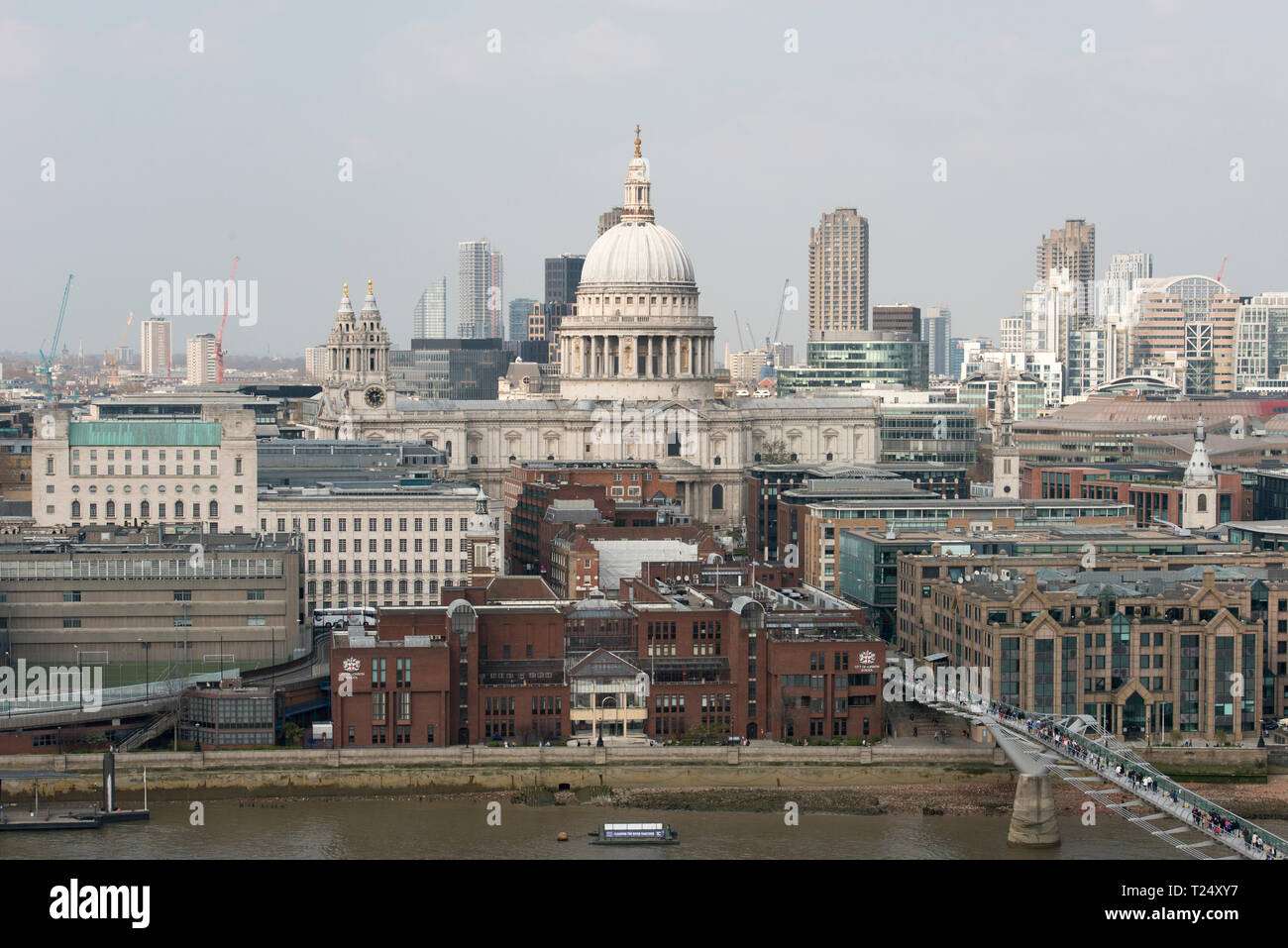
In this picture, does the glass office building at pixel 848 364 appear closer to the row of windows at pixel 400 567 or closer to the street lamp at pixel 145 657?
the row of windows at pixel 400 567

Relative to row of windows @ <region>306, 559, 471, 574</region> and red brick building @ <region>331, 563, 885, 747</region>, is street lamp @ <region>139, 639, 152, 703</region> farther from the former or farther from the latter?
row of windows @ <region>306, 559, 471, 574</region>

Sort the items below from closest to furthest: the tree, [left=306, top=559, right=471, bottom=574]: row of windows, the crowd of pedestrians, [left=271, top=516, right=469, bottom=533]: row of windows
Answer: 1. the crowd of pedestrians
2. [left=306, top=559, right=471, bottom=574]: row of windows
3. [left=271, top=516, right=469, bottom=533]: row of windows
4. the tree

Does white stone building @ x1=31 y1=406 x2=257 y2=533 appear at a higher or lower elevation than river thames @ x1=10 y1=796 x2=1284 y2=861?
higher

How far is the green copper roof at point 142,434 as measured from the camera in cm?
7162

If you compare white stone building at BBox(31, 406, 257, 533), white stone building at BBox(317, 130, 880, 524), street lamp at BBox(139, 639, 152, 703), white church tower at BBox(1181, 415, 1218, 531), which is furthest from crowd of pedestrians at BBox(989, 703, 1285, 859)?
white stone building at BBox(317, 130, 880, 524)

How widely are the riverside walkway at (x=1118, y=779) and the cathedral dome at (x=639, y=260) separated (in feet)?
202

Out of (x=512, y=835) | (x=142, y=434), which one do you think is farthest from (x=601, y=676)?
(x=142, y=434)

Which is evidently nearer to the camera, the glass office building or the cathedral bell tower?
the cathedral bell tower

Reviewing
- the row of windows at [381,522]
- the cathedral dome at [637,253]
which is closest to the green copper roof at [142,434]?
the row of windows at [381,522]

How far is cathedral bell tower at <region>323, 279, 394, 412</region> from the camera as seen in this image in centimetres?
10675

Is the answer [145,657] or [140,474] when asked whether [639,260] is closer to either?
[140,474]

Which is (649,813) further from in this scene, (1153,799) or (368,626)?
(368,626)

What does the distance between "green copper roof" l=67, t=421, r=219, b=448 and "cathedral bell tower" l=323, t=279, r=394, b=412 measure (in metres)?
33.3
